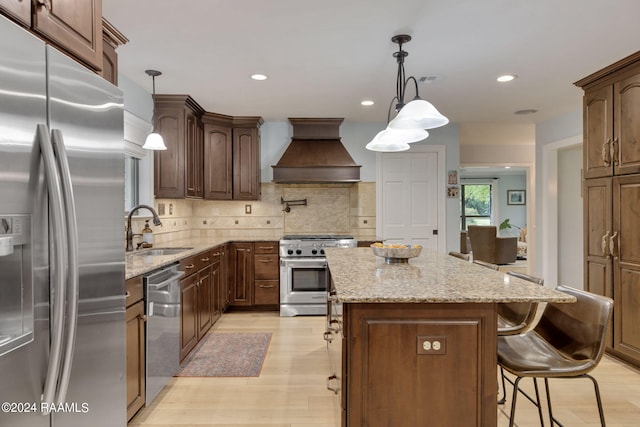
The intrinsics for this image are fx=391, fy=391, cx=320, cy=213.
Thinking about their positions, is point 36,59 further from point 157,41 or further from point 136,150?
point 136,150

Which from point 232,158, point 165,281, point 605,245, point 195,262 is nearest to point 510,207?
point 605,245

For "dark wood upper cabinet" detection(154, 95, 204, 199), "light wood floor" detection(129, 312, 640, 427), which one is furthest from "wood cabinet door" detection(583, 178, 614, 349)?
"dark wood upper cabinet" detection(154, 95, 204, 199)

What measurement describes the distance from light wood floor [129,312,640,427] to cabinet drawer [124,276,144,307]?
77cm

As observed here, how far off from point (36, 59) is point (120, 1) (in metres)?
1.45

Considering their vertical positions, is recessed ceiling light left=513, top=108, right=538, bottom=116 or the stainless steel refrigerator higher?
recessed ceiling light left=513, top=108, right=538, bottom=116

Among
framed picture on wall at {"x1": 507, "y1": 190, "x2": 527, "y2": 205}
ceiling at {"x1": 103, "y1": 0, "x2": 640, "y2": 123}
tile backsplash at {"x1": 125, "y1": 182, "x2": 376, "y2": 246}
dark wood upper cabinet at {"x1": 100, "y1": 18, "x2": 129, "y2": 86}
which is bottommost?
tile backsplash at {"x1": 125, "y1": 182, "x2": 376, "y2": 246}

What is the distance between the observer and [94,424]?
4.30ft

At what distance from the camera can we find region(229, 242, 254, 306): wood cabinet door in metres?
4.76

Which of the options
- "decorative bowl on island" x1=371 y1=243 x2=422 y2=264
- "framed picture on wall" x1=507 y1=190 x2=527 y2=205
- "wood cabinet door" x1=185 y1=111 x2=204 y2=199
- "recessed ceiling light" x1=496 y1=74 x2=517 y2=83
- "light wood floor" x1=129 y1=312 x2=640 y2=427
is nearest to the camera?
"light wood floor" x1=129 y1=312 x2=640 y2=427

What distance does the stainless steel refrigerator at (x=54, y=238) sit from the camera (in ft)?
3.20

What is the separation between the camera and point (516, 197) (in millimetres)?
11766

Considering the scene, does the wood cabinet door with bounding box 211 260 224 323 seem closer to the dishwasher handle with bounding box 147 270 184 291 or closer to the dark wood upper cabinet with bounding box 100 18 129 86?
the dishwasher handle with bounding box 147 270 184 291

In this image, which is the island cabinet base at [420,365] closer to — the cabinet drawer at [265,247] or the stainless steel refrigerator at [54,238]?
the stainless steel refrigerator at [54,238]

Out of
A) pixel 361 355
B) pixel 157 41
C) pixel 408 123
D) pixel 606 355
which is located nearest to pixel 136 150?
pixel 157 41
